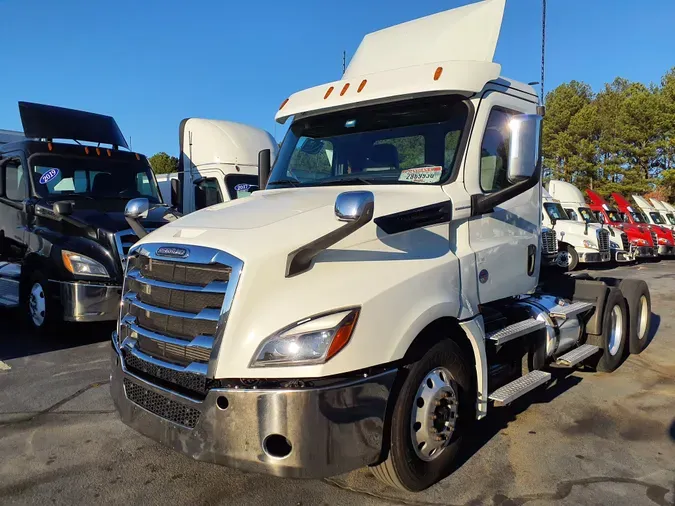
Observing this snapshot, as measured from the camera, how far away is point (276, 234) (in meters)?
3.04

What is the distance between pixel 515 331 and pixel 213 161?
9.93 m

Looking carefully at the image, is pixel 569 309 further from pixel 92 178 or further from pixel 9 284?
pixel 9 284

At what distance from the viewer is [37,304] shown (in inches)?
285

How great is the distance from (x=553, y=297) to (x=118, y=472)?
13.8 feet

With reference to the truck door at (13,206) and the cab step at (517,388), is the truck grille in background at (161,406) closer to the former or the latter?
the cab step at (517,388)

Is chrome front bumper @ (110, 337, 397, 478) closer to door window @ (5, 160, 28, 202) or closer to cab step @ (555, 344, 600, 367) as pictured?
cab step @ (555, 344, 600, 367)

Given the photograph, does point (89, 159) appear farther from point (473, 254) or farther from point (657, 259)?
point (657, 259)

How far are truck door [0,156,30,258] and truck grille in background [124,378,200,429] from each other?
17.9 ft

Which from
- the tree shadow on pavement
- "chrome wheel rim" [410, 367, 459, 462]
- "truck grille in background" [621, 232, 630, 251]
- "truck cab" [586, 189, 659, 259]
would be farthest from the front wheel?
"truck cab" [586, 189, 659, 259]

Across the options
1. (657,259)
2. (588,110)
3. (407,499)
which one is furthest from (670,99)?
(407,499)

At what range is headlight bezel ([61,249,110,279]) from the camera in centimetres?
673

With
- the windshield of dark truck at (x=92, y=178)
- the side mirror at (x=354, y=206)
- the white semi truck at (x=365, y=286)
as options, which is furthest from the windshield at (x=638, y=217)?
the side mirror at (x=354, y=206)

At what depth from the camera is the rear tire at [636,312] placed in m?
6.73

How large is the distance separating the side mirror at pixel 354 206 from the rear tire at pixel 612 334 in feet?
13.7
